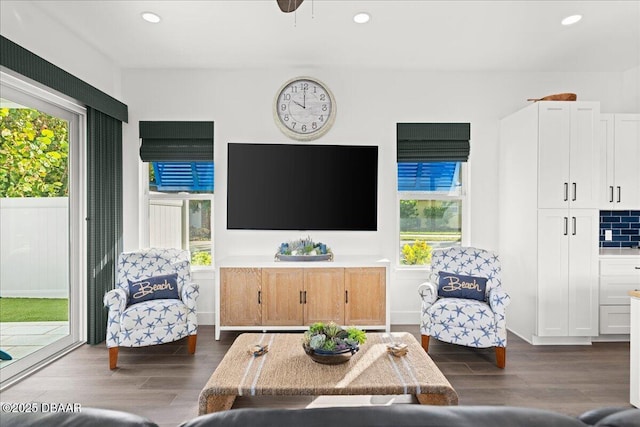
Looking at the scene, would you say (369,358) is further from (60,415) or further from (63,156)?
(63,156)

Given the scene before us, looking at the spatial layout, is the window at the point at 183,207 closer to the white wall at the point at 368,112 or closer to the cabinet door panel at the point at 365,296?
the white wall at the point at 368,112

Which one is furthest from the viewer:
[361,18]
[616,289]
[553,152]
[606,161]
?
[606,161]

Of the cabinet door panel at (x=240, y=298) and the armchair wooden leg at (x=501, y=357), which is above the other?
the cabinet door panel at (x=240, y=298)

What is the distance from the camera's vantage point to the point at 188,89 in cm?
425

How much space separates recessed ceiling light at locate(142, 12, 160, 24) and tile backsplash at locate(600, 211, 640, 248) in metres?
4.73

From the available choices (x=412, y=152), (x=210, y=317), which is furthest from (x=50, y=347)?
(x=412, y=152)

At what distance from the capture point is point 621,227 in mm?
4223

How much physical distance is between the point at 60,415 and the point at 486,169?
441cm

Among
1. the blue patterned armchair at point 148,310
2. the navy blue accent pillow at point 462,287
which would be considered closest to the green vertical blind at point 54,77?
the blue patterned armchair at point 148,310

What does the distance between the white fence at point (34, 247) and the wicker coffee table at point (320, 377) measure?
1.83 meters

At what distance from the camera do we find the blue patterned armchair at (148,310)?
307 centimetres

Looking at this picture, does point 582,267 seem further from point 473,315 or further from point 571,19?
point 571,19

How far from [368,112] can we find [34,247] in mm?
3354

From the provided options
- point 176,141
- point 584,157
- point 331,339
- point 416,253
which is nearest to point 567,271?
point 584,157
